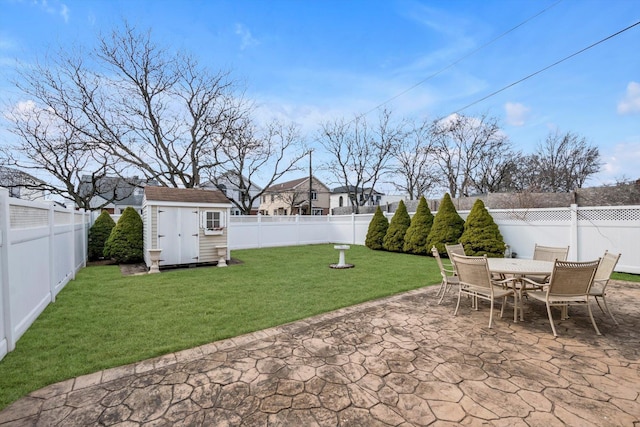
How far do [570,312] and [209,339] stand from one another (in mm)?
5188

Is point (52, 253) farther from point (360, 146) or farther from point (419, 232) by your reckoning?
point (360, 146)

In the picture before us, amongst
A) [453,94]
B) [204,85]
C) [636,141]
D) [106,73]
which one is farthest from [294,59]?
[636,141]

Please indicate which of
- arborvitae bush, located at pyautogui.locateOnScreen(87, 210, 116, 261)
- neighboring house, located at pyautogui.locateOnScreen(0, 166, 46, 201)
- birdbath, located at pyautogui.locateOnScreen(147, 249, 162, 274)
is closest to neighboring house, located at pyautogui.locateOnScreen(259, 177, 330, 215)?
neighboring house, located at pyautogui.locateOnScreen(0, 166, 46, 201)

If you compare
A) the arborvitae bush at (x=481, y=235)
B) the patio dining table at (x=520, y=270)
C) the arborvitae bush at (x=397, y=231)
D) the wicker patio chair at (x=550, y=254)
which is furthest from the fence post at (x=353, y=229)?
the patio dining table at (x=520, y=270)

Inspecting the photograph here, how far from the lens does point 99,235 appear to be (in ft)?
31.0

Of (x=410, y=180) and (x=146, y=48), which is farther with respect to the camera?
(x=410, y=180)

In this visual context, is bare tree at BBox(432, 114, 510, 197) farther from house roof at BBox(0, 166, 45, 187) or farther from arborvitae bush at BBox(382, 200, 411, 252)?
house roof at BBox(0, 166, 45, 187)

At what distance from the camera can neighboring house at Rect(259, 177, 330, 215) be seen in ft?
103

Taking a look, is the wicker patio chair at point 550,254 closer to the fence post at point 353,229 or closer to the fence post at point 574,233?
the fence post at point 574,233

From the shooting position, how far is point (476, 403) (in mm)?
2129

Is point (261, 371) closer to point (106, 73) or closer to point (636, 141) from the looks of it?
point (106, 73)

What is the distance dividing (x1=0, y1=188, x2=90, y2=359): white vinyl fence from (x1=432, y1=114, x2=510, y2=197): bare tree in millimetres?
22140

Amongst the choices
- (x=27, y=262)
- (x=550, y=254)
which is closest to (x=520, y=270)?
(x=550, y=254)

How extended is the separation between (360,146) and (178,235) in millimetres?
15810
